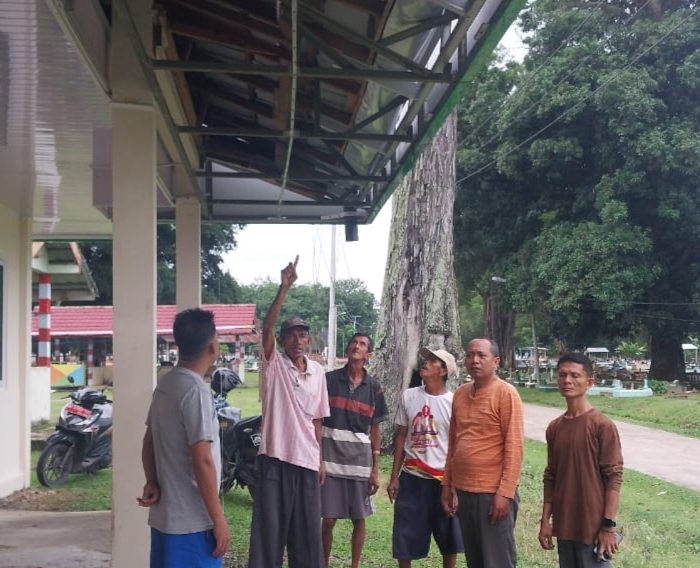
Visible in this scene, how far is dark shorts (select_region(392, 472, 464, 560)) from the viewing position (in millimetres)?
4504

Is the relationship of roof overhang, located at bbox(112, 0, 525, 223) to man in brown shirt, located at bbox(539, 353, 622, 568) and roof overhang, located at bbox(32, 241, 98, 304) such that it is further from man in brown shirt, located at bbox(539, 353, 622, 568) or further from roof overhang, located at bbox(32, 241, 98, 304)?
roof overhang, located at bbox(32, 241, 98, 304)

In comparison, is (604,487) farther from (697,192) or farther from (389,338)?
(697,192)

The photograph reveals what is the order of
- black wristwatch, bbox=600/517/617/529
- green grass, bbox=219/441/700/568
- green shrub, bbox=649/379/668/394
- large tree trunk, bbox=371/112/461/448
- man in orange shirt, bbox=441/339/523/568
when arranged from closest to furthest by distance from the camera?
1. black wristwatch, bbox=600/517/617/529
2. man in orange shirt, bbox=441/339/523/568
3. green grass, bbox=219/441/700/568
4. large tree trunk, bbox=371/112/461/448
5. green shrub, bbox=649/379/668/394

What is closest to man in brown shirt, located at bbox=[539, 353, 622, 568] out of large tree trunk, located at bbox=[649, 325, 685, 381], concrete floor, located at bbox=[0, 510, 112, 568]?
concrete floor, located at bbox=[0, 510, 112, 568]

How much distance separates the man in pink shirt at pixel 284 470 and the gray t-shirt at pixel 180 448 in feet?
3.98

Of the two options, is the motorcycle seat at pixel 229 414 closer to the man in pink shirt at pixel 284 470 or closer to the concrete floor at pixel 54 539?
the concrete floor at pixel 54 539

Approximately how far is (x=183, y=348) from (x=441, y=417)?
2.01 metres

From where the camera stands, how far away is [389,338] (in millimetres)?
10914

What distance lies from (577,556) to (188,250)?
15.9ft

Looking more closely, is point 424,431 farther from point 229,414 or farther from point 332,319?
point 332,319

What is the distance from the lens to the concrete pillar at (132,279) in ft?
13.3

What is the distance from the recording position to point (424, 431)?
15.2 feet

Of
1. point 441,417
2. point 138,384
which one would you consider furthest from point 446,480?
point 138,384

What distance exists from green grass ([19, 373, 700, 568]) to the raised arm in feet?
6.55
